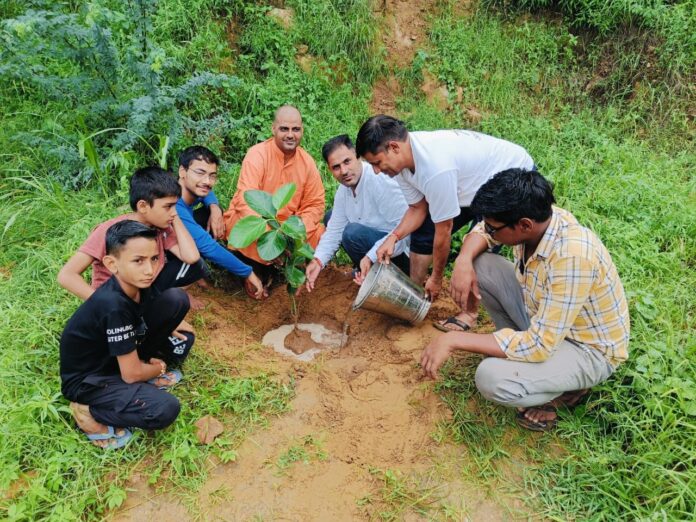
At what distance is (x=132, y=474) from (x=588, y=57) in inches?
223

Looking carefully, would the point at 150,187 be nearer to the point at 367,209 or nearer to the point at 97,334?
the point at 97,334

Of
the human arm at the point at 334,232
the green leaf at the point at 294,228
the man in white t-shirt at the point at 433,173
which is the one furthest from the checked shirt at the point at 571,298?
the human arm at the point at 334,232

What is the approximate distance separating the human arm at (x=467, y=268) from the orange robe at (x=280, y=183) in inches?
53.0

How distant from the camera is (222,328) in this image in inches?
125

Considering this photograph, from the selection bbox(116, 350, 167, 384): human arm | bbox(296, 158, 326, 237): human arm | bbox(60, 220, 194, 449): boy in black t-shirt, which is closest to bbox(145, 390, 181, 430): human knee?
bbox(60, 220, 194, 449): boy in black t-shirt

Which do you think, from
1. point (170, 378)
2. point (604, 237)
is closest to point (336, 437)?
point (170, 378)

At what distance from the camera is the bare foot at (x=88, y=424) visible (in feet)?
7.47

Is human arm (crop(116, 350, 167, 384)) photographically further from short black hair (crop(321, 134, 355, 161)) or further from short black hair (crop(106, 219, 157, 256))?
short black hair (crop(321, 134, 355, 161))

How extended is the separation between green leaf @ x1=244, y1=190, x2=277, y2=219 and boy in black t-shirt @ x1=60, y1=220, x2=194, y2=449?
0.71 metres

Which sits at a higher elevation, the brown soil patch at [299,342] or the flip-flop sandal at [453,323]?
the flip-flop sandal at [453,323]

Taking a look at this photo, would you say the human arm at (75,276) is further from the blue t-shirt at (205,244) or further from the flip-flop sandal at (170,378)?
the blue t-shirt at (205,244)

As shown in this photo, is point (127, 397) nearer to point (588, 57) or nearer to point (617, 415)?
point (617, 415)

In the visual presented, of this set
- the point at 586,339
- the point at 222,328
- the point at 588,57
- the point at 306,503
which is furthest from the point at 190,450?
the point at 588,57

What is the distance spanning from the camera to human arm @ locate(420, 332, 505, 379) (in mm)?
2174
